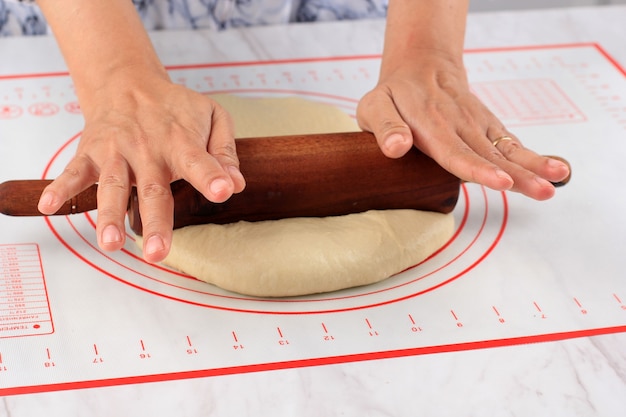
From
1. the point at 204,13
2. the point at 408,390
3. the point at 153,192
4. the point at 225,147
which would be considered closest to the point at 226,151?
the point at 225,147

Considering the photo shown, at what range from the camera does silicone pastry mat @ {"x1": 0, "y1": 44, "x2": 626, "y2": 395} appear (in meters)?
0.87

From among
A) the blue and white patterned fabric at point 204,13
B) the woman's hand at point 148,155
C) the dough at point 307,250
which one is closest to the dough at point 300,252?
the dough at point 307,250

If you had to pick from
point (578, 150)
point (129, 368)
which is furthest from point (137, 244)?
point (578, 150)

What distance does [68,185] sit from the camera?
88cm

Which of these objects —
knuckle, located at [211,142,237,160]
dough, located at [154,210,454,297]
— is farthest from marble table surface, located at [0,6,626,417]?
knuckle, located at [211,142,237,160]

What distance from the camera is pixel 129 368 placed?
85 centimetres

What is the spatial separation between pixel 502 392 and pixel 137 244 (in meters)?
0.45

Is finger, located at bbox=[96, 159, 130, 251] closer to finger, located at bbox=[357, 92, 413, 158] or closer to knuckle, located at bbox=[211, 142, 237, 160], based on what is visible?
knuckle, located at bbox=[211, 142, 237, 160]

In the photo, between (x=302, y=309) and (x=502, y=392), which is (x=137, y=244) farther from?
(x=502, y=392)

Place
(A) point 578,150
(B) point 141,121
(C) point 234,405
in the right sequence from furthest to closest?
(A) point 578,150
(B) point 141,121
(C) point 234,405

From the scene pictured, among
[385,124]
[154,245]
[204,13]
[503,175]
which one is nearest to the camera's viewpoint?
[154,245]

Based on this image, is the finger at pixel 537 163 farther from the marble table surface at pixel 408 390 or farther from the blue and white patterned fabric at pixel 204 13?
the blue and white patterned fabric at pixel 204 13

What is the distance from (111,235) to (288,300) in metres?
0.23

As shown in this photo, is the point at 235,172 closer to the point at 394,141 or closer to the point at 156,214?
the point at 156,214
